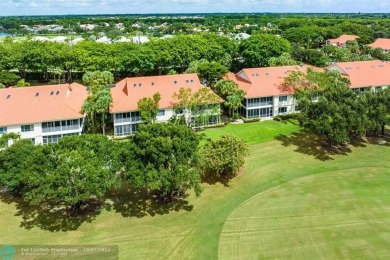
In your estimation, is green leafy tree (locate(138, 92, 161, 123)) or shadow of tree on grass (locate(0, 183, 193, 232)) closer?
shadow of tree on grass (locate(0, 183, 193, 232))

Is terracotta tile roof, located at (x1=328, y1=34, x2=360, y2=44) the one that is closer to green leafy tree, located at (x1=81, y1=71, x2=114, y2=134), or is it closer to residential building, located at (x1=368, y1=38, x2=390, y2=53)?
residential building, located at (x1=368, y1=38, x2=390, y2=53)

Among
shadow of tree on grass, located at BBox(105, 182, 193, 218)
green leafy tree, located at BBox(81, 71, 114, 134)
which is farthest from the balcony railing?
shadow of tree on grass, located at BBox(105, 182, 193, 218)

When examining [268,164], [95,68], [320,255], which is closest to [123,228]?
[320,255]

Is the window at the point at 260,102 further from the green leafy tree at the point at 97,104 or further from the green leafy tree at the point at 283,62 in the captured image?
the green leafy tree at the point at 97,104

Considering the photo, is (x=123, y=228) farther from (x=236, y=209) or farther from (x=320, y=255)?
(x=320, y=255)

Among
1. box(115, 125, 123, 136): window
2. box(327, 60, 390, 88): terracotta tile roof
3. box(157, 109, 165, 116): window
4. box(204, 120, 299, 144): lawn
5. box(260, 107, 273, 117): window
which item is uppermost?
box(327, 60, 390, 88): terracotta tile roof

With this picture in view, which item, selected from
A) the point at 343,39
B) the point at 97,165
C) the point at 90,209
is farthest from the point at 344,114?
the point at 343,39
